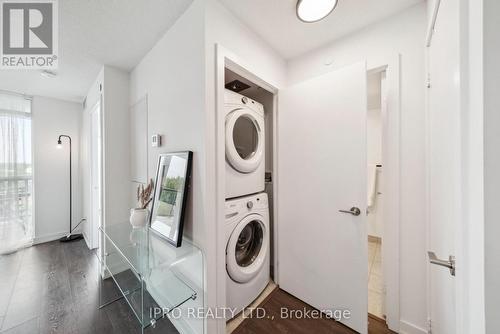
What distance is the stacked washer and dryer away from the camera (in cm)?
138

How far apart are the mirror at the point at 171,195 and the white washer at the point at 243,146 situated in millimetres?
339

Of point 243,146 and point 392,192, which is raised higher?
point 243,146

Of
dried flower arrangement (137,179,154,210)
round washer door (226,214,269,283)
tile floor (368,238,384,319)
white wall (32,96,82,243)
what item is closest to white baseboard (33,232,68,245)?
white wall (32,96,82,243)

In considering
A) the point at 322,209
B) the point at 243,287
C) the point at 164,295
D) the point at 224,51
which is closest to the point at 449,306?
the point at 322,209

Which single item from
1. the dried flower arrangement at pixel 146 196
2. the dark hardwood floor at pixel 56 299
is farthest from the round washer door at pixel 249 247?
the dried flower arrangement at pixel 146 196

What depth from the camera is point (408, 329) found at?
1237 millimetres

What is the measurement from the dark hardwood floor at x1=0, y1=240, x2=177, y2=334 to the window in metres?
0.32

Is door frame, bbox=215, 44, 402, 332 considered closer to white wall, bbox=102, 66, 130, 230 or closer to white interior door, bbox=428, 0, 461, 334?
white interior door, bbox=428, 0, 461, 334

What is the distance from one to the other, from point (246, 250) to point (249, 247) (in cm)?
4

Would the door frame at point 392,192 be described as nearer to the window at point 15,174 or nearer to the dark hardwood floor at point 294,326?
the dark hardwood floor at point 294,326

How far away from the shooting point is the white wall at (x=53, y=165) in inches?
113

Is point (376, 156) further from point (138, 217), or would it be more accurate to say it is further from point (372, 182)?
point (138, 217)

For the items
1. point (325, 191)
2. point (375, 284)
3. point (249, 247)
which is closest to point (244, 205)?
point (249, 247)

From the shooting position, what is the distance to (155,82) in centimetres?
165
